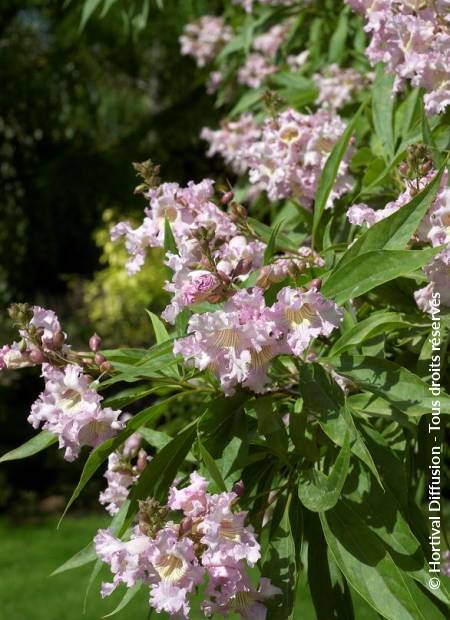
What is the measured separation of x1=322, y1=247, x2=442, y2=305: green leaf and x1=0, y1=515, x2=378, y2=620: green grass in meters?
2.86

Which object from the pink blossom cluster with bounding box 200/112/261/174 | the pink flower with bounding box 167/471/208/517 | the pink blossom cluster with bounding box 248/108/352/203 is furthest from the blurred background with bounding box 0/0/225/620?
the pink flower with bounding box 167/471/208/517

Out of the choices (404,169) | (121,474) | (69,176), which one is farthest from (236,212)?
(69,176)

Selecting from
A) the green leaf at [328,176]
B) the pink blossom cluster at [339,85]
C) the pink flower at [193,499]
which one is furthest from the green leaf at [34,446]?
the pink blossom cluster at [339,85]

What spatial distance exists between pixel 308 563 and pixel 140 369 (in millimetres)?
446

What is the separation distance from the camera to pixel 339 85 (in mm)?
2684

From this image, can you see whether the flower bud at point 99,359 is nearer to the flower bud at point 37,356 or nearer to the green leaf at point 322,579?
the flower bud at point 37,356

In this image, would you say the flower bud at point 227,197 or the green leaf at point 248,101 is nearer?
the flower bud at point 227,197

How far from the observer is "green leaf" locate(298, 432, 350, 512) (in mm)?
1290

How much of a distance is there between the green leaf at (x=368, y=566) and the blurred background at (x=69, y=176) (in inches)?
196

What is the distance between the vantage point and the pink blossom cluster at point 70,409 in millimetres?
1452

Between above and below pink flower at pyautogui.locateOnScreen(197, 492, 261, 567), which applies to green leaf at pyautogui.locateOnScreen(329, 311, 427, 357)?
above

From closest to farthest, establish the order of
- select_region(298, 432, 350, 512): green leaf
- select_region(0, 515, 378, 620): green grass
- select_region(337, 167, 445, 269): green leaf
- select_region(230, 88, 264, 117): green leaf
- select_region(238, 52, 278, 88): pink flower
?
select_region(298, 432, 350, 512): green leaf
select_region(337, 167, 445, 269): green leaf
select_region(230, 88, 264, 117): green leaf
select_region(238, 52, 278, 88): pink flower
select_region(0, 515, 378, 620): green grass

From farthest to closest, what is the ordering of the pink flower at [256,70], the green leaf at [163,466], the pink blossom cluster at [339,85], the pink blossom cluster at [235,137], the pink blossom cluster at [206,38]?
the pink blossom cluster at [206,38] → the pink flower at [256,70] → the pink blossom cluster at [235,137] → the pink blossom cluster at [339,85] → the green leaf at [163,466]

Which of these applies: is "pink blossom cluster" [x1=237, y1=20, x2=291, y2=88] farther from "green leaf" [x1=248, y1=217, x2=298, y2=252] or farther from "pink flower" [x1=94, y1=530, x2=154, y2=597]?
"pink flower" [x1=94, y1=530, x2=154, y2=597]
